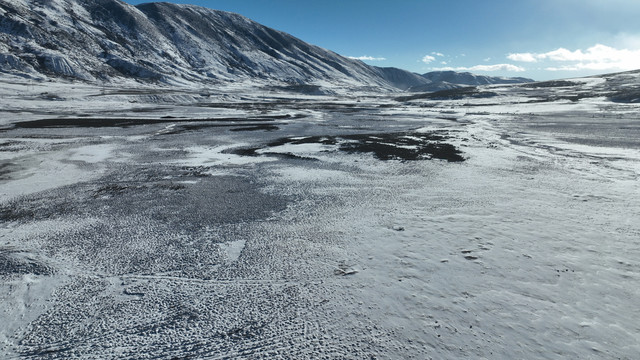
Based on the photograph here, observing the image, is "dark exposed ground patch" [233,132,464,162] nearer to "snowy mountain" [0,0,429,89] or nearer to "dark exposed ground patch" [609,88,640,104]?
"dark exposed ground patch" [609,88,640,104]

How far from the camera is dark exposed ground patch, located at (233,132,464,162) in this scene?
16.8m

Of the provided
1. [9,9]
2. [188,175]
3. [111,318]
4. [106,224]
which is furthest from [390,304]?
[9,9]

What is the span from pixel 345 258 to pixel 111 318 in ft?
13.4

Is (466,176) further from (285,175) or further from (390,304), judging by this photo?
(390,304)

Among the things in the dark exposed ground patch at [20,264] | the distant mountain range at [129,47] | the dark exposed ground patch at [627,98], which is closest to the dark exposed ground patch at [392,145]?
the dark exposed ground patch at [20,264]

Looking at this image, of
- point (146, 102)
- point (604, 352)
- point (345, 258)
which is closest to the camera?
point (604, 352)

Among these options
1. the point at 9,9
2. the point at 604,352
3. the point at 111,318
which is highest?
the point at 9,9

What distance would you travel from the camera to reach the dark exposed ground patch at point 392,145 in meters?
16.8

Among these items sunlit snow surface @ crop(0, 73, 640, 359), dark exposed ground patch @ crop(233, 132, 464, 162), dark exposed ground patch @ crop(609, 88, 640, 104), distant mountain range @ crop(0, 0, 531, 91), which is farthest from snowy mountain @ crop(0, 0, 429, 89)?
dark exposed ground patch @ crop(609, 88, 640, 104)

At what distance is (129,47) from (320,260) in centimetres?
15957

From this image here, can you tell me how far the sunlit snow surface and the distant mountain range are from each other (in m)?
96.8

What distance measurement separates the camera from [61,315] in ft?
16.5

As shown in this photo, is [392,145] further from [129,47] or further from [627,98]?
[129,47]

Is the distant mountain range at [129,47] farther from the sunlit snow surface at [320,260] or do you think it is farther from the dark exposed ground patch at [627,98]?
the dark exposed ground patch at [627,98]
